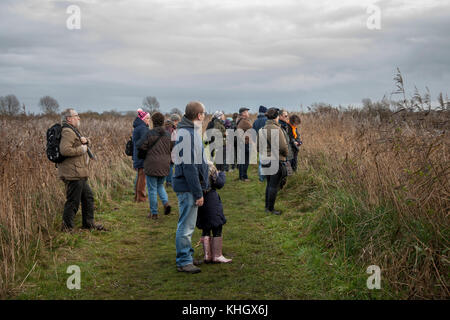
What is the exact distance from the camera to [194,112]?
203 inches

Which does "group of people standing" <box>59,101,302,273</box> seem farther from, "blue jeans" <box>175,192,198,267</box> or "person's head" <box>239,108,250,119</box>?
"person's head" <box>239,108,250,119</box>

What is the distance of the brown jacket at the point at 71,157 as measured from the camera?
21.2 ft

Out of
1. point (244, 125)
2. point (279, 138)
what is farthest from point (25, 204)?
point (244, 125)

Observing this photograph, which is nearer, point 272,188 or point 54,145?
point 54,145

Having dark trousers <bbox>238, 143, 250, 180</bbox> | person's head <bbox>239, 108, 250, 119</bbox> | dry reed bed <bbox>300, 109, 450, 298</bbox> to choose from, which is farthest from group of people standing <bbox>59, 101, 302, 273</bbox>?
person's head <bbox>239, 108, 250, 119</bbox>

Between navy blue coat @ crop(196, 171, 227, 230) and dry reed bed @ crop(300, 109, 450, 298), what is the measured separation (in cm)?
165

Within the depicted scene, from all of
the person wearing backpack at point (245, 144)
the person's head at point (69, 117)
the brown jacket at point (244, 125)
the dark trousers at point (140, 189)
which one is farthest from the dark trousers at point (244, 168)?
the person's head at point (69, 117)

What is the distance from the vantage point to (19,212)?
19.0 ft

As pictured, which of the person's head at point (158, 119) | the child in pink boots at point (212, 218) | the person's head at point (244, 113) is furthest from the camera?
the person's head at point (244, 113)

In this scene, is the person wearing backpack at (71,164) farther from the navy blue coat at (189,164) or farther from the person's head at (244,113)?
the person's head at (244,113)

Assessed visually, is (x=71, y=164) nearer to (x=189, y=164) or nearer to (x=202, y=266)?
(x=189, y=164)

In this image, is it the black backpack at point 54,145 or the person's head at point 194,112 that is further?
the black backpack at point 54,145

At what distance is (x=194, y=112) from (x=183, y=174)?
2.75ft
